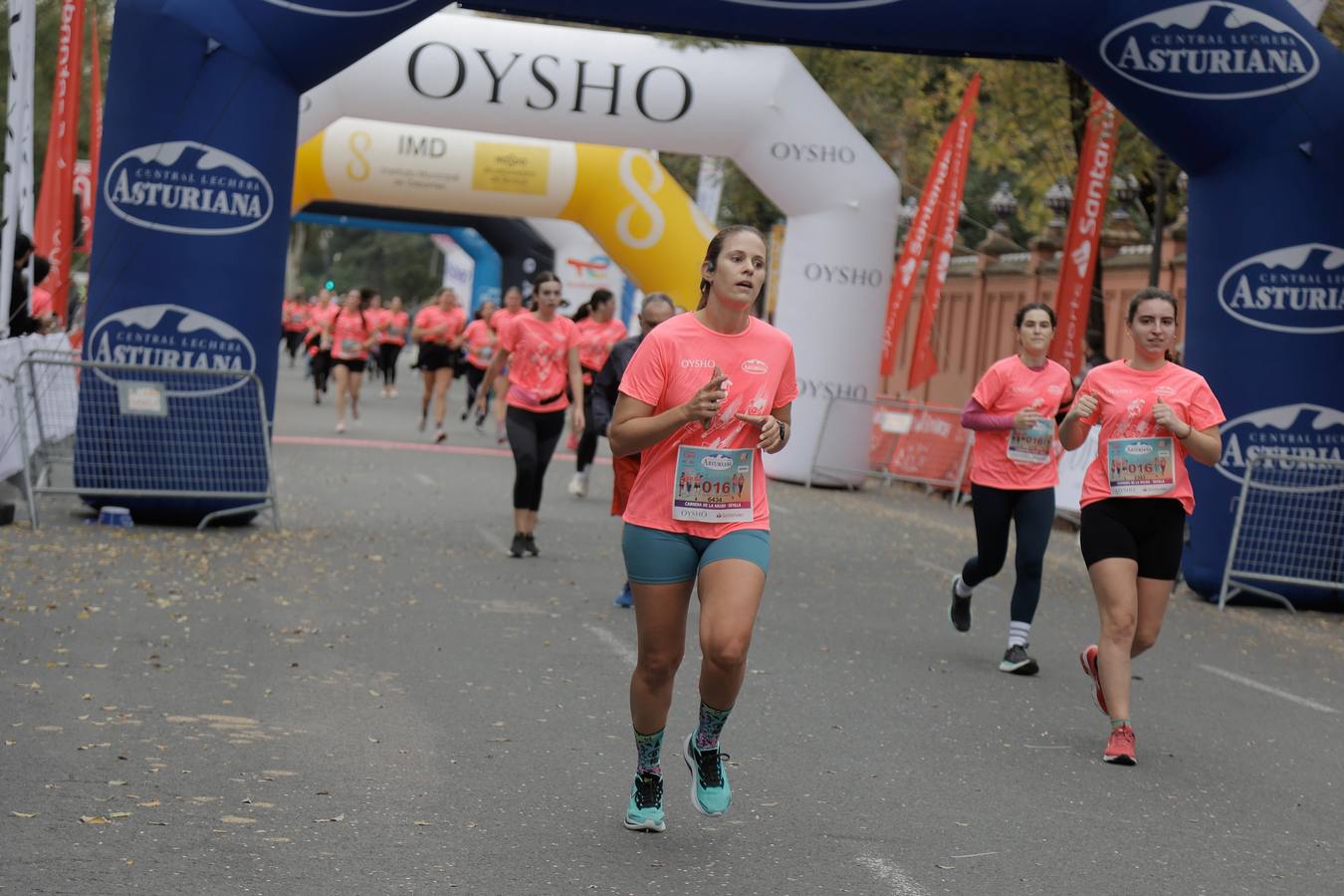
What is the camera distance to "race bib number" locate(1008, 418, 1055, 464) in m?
9.44

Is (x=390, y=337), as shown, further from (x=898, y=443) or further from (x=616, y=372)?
(x=616, y=372)

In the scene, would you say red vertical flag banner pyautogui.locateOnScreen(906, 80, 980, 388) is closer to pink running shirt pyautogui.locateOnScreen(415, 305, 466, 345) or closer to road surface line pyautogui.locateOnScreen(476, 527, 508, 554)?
pink running shirt pyautogui.locateOnScreen(415, 305, 466, 345)

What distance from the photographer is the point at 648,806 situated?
18.8ft

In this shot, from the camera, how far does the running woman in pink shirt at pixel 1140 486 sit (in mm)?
7453

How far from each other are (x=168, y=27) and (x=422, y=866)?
8.96 meters

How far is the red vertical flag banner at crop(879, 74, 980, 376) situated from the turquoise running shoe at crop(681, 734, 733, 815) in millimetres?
15465

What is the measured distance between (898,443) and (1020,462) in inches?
529

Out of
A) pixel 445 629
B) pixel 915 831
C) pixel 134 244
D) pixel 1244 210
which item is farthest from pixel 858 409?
pixel 915 831

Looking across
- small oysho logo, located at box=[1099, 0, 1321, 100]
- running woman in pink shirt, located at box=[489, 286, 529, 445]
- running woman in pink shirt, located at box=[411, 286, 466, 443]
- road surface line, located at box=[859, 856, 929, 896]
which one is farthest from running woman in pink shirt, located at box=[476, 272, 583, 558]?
running woman in pink shirt, located at box=[411, 286, 466, 443]

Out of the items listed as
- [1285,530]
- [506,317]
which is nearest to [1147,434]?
[1285,530]

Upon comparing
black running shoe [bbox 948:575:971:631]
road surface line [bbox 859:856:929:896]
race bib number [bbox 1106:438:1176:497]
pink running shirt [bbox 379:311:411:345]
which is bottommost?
road surface line [bbox 859:856:929:896]

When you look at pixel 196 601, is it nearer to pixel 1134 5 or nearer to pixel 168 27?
pixel 168 27

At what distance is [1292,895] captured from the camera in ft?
18.0

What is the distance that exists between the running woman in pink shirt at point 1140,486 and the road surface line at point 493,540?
615cm
